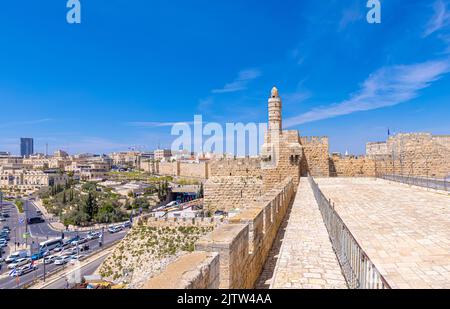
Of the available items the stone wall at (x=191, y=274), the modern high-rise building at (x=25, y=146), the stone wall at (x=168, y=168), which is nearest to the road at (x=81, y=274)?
the stone wall at (x=191, y=274)

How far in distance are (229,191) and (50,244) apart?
23.4 metres

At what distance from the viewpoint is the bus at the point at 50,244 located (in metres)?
31.0

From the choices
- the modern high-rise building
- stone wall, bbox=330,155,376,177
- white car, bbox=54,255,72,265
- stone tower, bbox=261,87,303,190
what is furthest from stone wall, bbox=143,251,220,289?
the modern high-rise building

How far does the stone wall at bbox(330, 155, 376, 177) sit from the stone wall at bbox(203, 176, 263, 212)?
4.95 meters

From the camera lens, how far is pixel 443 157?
1748 centimetres

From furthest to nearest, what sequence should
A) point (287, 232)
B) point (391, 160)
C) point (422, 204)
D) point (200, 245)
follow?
point (391, 160) < point (422, 204) < point (287, 232) < point (200, 245)

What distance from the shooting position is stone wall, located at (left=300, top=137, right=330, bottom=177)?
17250 mm

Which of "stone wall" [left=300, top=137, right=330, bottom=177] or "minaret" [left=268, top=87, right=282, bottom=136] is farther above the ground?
"minaret" [left=268, top=87, right=282, bottom=136]

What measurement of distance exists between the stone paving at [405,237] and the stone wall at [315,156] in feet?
28.9

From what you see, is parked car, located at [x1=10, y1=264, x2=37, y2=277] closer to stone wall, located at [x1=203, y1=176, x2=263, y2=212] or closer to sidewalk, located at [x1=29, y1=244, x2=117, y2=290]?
sidewalk, located at [x1=29, y1=244, x2=117, y2=290]
